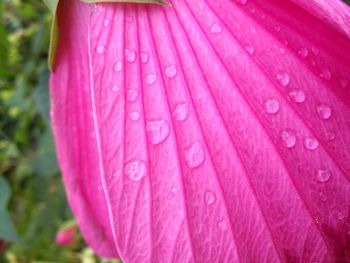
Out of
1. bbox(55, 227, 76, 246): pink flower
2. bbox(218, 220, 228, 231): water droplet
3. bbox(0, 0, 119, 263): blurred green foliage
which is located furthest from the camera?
bbox(55, 227, 76, 246): pink flower

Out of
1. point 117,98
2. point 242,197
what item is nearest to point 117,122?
point 117,98

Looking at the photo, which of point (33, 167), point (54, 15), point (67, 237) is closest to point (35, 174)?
point (33, 167)

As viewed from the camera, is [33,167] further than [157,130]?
Yes

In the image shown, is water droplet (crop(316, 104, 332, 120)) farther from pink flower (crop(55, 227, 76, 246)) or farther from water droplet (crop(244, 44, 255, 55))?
pink flower (crop(55, 227, 76, 246))

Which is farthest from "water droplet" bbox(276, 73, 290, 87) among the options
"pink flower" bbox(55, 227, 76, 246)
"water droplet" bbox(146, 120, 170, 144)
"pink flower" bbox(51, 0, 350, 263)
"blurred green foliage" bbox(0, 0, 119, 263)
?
"pink flower" bbox(55, 227, 76, 246)

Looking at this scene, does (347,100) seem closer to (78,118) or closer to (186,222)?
(186,222)

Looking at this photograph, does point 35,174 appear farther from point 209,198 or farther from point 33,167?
point 209,198
